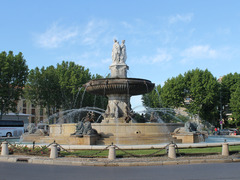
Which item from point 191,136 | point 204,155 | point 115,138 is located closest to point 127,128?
point 115,138

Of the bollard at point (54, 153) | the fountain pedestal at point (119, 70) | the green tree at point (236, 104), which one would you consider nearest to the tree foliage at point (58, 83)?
the green tree at point (236, 104)

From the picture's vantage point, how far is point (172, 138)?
17766 millimetres

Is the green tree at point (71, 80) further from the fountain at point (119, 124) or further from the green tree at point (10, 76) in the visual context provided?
the fountain at point (119, 124)

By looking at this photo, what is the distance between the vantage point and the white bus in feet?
133

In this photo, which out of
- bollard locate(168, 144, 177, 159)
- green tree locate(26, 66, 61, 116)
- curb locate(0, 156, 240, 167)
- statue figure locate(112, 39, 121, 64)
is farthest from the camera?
green tree locate(26, 66, 61, 116)

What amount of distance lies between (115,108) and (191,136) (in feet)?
21.5

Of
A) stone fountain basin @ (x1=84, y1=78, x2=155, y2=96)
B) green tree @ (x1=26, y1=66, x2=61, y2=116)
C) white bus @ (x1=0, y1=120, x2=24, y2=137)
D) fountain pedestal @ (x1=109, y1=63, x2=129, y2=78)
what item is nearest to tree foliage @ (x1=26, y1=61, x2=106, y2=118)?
green tree @ (x1=26, y1=66, x2=61, y2=116)

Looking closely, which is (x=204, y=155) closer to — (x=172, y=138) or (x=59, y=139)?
(x=172, y=138)

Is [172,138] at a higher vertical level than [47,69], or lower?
lower

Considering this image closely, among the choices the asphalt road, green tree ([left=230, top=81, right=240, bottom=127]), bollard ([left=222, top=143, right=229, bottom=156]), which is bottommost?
the asphalt road

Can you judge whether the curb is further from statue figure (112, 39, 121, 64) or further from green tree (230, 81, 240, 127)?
green tree (230, 81, 240, 127)

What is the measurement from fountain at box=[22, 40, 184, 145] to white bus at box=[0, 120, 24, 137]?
76.4 ft

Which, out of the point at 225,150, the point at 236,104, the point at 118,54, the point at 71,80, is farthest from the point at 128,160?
the point at 236,104

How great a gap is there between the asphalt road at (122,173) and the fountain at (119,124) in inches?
246
